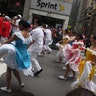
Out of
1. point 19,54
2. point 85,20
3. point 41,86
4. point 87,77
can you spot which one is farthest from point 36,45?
point 85,20

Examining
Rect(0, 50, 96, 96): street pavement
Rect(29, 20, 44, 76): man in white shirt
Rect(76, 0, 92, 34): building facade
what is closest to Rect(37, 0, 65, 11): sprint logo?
Rect(0, 50, 96, 96): street pavement

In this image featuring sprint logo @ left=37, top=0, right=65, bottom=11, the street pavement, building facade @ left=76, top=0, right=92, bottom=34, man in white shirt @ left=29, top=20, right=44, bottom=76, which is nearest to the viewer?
the street pavement

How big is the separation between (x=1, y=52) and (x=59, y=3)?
33.0 meters

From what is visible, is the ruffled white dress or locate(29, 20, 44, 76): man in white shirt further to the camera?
locate(29, 20, 44, 76): man in white shirt

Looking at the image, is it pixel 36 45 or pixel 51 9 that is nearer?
pixel 36 45

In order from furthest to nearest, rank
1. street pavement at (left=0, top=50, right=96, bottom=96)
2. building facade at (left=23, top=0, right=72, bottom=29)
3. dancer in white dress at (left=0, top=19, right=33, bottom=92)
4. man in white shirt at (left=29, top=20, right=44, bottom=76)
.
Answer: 1. building facade at (left=23, top=0, right=72, bottom=29)
2. man in white shirt at (left=29, top=20, right=44, bottom=76)
3. street pavement at (left=0, top=50, right=96, bottom=96)
4. dancer in white dress at (left=0, top=19, right=33, bottom=92)

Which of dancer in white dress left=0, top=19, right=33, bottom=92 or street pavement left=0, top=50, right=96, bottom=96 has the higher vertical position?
dancer in white dress left=0, top=19, right=33, bottom=92

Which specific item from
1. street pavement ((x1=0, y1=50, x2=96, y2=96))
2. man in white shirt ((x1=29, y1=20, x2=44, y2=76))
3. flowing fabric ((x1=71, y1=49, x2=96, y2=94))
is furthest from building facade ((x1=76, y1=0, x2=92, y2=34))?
flowing fabric ((x1=71, y1=49, x2=96, y2=94))

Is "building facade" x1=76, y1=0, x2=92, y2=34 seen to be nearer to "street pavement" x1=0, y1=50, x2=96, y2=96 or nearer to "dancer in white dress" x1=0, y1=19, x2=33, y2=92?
"street pavement" x1=0, y1=50, x2=96, y2=96

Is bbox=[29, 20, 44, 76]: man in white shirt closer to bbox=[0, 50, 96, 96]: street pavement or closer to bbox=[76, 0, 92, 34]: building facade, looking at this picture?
bbox=[0, 50, 96, 96]: street pavement

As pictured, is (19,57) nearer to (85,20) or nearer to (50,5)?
(50,5)

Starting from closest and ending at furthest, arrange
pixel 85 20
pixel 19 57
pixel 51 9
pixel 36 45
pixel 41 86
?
1. pixel 19 57
2. pixel 41 86
3. pixel 36 45
4. pixel 51 9
5. pixel 85 20

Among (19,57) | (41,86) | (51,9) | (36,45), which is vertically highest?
(51,9)

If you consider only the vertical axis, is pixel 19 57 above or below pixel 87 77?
above
